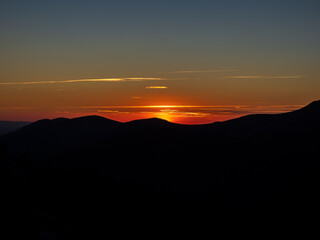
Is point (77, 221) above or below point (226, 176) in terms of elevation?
above

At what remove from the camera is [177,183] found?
95000 mm

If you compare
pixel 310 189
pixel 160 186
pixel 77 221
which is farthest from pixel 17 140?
pixel 77 221

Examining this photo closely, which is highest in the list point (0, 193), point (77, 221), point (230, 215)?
point (0, 193)

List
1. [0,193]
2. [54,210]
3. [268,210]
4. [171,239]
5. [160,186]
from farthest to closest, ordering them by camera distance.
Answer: [160,186] < [268,210] < [171,239] < [54,210] < [0,193]

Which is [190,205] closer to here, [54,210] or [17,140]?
[54,210]

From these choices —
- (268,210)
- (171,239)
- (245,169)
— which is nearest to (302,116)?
(245,169)

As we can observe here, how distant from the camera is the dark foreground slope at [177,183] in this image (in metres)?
29.9

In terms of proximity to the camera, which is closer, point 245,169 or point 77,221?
point 77,221

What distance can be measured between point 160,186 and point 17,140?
122 meters

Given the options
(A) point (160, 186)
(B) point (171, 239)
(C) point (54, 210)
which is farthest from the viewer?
(A) point (160, 186)

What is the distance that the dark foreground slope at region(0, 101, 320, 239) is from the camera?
2986 cm

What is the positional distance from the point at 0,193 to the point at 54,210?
7.77 m

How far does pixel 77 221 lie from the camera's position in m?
29.0

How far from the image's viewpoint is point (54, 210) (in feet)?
91.9
